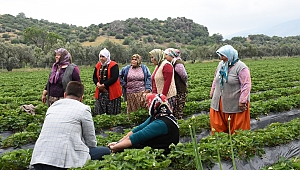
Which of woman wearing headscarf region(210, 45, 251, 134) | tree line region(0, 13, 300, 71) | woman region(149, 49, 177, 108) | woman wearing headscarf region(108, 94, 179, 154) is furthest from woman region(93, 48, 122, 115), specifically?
tree line region(0, 13, 300, 71)

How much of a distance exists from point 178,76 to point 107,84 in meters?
1.64

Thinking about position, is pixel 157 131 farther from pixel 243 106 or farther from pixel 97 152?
pixel 243 106

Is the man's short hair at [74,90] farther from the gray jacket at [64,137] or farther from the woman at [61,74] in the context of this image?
the woman at [61,74]

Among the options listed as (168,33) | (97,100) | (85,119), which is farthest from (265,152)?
(168,33)

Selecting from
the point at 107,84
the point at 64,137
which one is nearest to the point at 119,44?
the point at 107,84

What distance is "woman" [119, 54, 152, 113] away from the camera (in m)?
6.81

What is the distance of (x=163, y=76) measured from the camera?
238 inches

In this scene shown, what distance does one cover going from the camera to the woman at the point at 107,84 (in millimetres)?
6340

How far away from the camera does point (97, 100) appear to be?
671cm

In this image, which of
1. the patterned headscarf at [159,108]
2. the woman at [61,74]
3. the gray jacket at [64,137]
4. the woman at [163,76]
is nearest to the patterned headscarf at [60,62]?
the woman at [61,74]

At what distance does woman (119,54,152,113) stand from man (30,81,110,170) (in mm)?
3542

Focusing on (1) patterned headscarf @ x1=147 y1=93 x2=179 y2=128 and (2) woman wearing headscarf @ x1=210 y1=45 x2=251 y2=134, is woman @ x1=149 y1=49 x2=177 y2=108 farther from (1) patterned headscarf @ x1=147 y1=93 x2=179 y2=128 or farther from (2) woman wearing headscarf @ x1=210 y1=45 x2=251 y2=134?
(1) patterned headscarf @ x1=147 y1=93 x2=179 y2=128

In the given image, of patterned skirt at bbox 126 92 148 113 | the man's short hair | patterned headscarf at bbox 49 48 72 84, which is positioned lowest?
patterned skirt at bbox 126 92 148 113

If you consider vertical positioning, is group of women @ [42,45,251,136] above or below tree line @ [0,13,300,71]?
below
